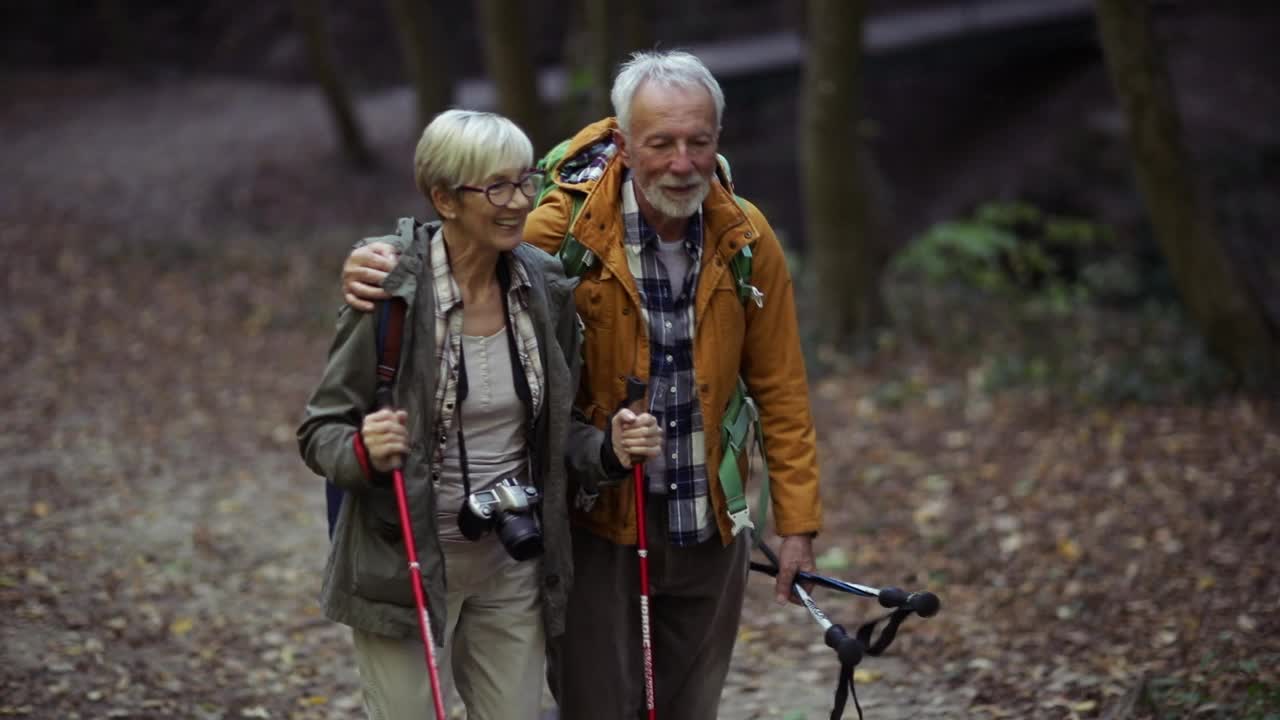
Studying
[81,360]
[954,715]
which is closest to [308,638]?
[954,715]

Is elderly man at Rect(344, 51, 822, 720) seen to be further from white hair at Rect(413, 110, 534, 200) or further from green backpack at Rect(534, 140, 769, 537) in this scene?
white hair at Rect(413, 110, 534, 200)

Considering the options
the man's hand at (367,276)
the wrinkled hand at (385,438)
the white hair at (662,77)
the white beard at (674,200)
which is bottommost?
the wrinkled hand at (385,438)

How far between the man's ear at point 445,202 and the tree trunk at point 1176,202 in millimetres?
6546

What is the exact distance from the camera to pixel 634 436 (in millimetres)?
3697

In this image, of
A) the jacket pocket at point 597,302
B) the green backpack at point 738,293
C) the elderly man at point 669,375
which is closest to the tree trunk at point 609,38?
the green backpack at point 738,293

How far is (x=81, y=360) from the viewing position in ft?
39.1

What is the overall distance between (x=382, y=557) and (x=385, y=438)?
40 cm

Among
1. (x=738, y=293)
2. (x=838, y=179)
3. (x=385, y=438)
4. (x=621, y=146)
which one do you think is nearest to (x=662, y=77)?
(x=621, y=146)

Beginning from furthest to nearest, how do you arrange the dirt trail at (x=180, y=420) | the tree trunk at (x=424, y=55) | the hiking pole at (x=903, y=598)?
the tree trunk at (x=424, y=55)
the dirt trail at (x=180, y=420)
the hiking pole at (x=903, y=598)

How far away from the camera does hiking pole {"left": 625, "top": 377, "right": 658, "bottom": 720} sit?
3.82 meters

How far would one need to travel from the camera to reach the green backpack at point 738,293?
394cm

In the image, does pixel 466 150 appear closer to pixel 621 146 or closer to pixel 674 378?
pixel 621 146

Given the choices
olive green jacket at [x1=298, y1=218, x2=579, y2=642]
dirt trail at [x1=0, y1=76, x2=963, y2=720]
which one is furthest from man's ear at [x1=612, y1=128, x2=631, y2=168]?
dirt trail at [x1=0, y1=76, x2=963, y2=720]

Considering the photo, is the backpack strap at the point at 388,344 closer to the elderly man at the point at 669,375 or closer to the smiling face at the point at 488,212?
the smiling face at the point at 488,212
